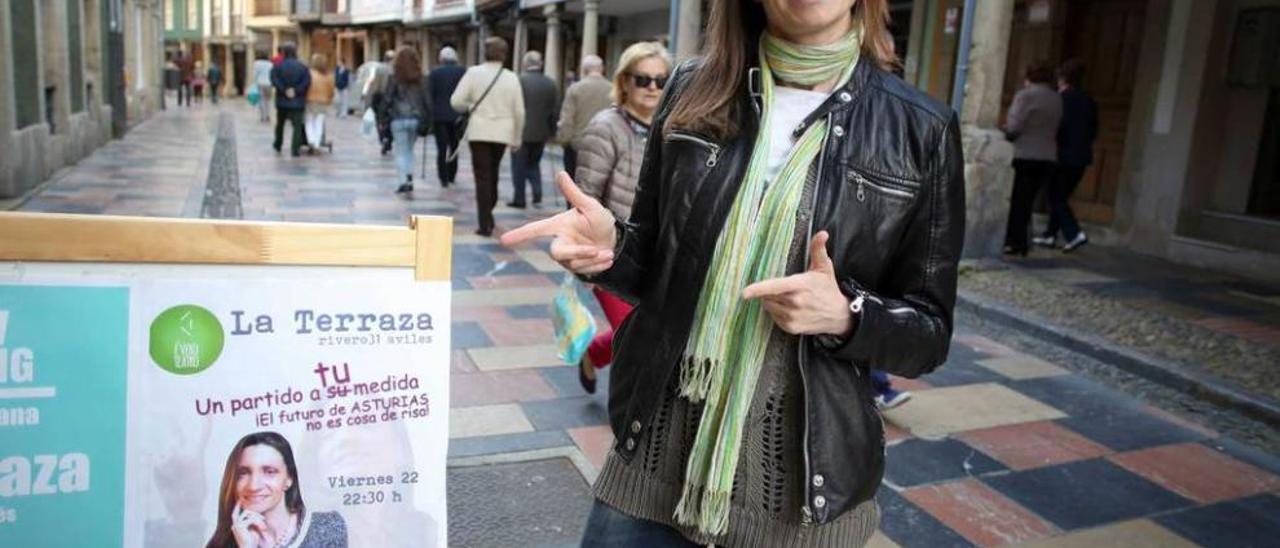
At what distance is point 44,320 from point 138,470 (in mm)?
273

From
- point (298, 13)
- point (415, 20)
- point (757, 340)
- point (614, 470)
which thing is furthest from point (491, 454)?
point (298, 13)

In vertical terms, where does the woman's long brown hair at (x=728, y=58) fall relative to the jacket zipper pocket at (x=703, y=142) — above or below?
above

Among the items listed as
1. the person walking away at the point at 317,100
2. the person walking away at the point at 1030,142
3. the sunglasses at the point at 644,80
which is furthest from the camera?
the person walking away at the point at 317,100

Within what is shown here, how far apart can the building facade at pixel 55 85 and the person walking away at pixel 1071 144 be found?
9.67 meters

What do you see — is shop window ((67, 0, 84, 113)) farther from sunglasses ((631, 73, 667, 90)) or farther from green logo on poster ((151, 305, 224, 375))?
green logo on poster ((151, 305, 224, 375))

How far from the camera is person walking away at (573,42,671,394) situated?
4.25 m

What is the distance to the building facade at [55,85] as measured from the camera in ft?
31.2

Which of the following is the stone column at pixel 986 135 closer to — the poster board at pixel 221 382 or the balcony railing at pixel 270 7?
the poster board at pixel 221 382

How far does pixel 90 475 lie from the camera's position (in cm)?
158

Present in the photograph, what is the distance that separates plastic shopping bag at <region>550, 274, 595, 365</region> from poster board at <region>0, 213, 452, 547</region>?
2563 millimetres

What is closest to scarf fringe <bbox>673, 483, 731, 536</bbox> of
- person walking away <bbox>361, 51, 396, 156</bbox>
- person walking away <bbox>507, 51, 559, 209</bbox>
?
person walking away <bbox>507, 51, 559, 209</bbox>

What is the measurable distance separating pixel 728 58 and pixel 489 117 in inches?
303

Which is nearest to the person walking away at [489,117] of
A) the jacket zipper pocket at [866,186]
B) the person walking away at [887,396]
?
the person walking away at [887,396]

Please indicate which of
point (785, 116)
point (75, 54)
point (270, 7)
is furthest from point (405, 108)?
point (270, 7)
